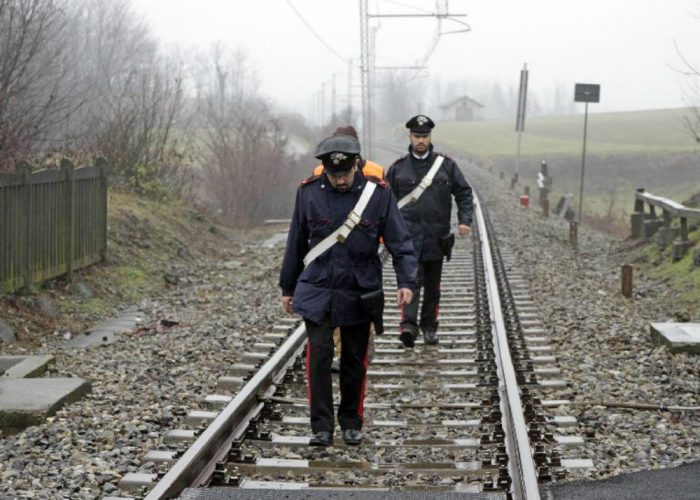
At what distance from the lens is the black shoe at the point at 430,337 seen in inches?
416

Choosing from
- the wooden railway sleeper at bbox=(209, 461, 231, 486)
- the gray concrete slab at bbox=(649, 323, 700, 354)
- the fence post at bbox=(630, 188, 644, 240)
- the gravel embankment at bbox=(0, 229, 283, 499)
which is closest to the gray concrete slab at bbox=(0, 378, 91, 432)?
the gravel embankment at bbox=(0, 229, 283, 499)

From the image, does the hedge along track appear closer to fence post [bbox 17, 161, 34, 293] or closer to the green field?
fence post [bbox 17, 161, 34, 293]

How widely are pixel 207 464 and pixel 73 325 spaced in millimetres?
6218

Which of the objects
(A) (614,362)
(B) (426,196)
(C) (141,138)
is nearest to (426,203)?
(B) (426,196)

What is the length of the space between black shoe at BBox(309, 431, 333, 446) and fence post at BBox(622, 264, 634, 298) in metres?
8.43

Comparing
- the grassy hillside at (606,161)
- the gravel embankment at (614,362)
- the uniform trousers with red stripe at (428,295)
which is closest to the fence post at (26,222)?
the uniform trousers with red stripe at (428,295)

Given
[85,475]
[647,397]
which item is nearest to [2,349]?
[85,475]

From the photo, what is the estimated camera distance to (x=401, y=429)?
744 cm

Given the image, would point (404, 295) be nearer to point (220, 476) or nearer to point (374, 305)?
point (374, 305)

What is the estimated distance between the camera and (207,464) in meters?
6.29

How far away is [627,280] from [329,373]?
8.34 metres

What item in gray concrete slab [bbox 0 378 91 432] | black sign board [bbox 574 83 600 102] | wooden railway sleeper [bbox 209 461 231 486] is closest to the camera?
wooden railway sleeper [bbox 209 461 231 486]

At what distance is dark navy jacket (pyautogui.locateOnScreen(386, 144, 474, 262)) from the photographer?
1001cm

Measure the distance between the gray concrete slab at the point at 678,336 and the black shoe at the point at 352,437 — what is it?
4.04 m
